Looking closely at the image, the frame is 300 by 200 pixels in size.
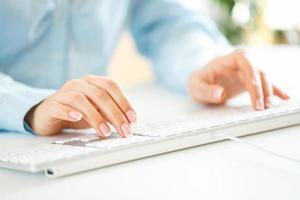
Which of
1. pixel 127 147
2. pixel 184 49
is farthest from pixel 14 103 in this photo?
pixel 184 49

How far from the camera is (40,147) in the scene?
667mm

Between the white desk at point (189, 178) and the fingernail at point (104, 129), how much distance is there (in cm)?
8

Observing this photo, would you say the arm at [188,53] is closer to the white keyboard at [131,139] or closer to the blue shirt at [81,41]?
the blue shirt at [81,41]

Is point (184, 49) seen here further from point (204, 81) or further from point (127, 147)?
point (127, 147)

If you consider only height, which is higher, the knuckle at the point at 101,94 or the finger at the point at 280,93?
the knuckle at the point at 101,94

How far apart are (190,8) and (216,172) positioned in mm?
804

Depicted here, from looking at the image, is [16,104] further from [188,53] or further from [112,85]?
[188,53]

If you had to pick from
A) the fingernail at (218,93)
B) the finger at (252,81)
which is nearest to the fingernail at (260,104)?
the finger at (252,81)

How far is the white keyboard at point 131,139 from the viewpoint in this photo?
1.95 feet

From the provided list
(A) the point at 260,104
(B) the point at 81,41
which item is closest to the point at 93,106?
(A) the point at 260,104

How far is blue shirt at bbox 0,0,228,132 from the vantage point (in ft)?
3.38

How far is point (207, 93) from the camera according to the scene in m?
1.00

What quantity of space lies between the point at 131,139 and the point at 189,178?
4.5 inches

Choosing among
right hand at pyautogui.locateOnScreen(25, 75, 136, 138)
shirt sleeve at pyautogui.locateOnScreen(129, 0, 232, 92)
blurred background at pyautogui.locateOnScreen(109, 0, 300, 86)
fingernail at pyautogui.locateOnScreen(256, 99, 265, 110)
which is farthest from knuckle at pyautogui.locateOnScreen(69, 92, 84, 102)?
blurred background at pyautogui.locateOnScreen(109, 0, 300, 86)
